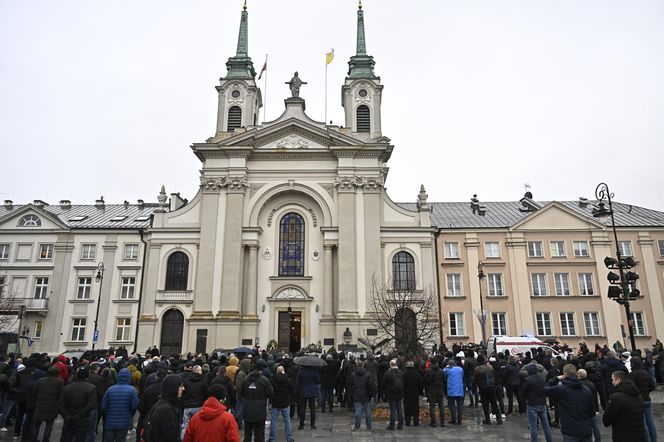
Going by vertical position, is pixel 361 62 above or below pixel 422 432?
above

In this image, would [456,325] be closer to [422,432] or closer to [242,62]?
[422,432]

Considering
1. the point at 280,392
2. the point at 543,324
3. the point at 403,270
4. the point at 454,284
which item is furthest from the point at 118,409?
the point at 543,324

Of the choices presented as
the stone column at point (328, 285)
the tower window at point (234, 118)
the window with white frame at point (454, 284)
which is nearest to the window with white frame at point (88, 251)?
the tower window at point (234, 118)

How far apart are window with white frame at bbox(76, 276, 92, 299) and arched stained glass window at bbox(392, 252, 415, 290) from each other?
80.8 ft

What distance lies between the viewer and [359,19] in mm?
48781

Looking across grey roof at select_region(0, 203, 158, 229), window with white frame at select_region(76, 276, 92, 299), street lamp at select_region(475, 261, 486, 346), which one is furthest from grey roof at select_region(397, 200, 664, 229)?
window with white frame at select_region(76, 276, 92, 299)

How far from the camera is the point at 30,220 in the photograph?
40719 millimetres

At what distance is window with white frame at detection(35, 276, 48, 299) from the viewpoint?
38625 millimetres

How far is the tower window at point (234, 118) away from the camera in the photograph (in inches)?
1700

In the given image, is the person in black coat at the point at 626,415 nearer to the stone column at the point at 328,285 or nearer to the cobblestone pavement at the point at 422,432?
the cobblestone pavement at the point at 422,432

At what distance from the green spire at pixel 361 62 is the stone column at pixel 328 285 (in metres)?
17.2

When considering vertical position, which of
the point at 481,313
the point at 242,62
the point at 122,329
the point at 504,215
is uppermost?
the point at 242,62

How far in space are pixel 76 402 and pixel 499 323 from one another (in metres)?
34.3

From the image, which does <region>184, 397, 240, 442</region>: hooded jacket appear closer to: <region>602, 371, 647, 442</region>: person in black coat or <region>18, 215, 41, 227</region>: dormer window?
<region>602, 371, 647, 442</region>: person in black coat
